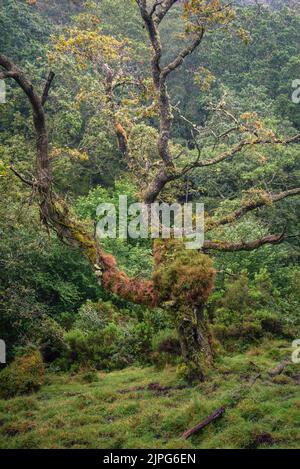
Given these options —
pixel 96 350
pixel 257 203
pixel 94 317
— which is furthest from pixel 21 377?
pixel 257 203

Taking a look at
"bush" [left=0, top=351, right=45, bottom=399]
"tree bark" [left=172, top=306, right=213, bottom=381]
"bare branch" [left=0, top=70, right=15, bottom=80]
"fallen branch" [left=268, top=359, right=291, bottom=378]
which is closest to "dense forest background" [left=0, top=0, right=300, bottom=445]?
"bush" [left=0, top=351, right=45, bottom=399]

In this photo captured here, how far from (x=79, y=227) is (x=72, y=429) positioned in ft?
11.6

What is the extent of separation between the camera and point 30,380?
32.9 feet

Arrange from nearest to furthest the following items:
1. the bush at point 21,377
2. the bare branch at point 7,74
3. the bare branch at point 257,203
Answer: the bare branch at point 7,74 → the bare branch at point 257,203 → the bush at point 21,377

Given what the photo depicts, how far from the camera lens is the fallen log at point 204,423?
7008mm

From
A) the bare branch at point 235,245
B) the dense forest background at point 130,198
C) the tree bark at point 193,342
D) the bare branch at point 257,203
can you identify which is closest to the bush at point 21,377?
the dense forest background at point 130,198

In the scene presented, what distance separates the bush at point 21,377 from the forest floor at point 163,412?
24 centimetres

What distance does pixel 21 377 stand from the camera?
10.0 meters

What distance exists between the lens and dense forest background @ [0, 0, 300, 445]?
11336mm

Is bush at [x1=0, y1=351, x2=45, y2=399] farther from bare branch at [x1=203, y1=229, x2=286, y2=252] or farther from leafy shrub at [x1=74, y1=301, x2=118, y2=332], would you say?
bare branch at [x1=203, y1=229, x2=286, y2=252]

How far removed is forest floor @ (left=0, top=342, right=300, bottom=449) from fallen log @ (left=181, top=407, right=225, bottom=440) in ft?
0.19

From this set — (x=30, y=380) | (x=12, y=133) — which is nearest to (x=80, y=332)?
(x=30, y=380)

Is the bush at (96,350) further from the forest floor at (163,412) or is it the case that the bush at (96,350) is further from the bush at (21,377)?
the forest floor at (163,412)
